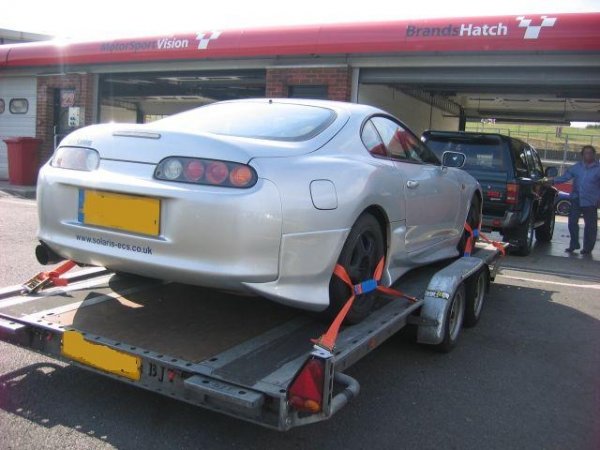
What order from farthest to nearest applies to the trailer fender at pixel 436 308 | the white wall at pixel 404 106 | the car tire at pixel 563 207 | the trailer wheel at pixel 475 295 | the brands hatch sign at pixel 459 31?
the car tire at pixel 563 207 < the white wall at pixel 404 106 < the brands hatch sign at pixel 459 31 < the trailer wheel at pixel 475 295 < the trailer fender at pixel 436 308

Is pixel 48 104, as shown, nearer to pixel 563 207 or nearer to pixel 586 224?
pixel 586 224

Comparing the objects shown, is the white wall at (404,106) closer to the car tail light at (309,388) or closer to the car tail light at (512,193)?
the car tail light at (512,193)

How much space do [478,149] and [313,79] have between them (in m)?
3.81

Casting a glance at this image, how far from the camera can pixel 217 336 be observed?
317 cm

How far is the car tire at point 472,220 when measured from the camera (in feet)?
18.7

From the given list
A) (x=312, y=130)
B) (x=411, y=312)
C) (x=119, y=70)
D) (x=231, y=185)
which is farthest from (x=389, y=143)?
(x=119, y=70)

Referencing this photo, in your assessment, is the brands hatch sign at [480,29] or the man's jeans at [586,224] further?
the man's jeans at [586,224]

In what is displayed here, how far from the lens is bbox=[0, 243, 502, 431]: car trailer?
241 centimetres

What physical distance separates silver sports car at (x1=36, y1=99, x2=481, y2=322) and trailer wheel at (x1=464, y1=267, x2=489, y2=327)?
128cm

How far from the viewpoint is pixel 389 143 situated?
4121mm

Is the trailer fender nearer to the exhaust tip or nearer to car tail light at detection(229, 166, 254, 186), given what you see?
car tail light at detection(229, 166, 254, 186)

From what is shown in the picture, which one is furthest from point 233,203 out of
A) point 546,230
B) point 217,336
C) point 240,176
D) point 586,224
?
point 546,230

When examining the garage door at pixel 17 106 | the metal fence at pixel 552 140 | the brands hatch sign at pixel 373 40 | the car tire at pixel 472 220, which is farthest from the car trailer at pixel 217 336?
the metal fence at pixel 552 140

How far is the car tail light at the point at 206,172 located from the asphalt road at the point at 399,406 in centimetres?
123
